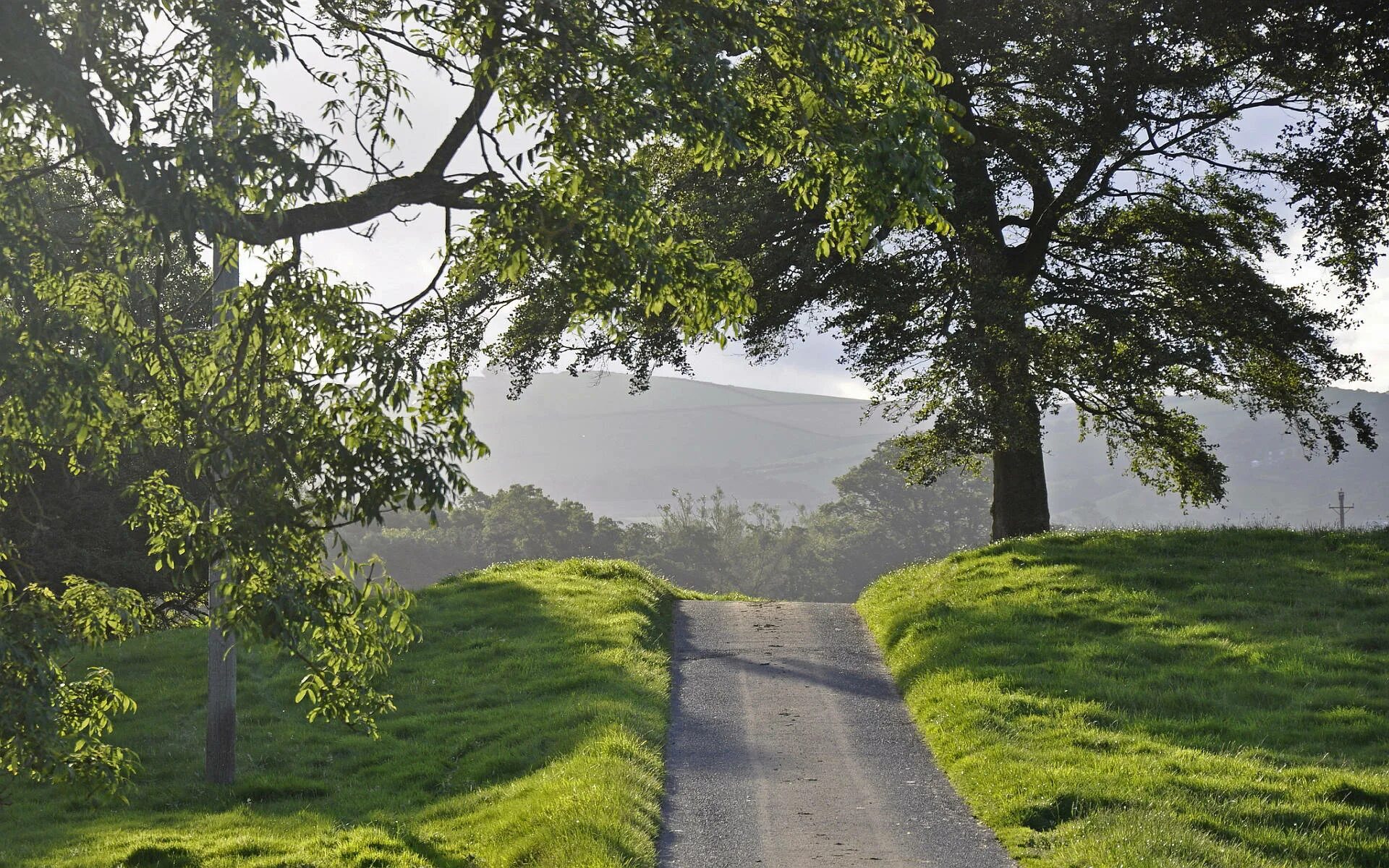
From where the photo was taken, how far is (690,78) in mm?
8203

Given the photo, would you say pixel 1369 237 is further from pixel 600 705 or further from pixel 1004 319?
pixel 600 705

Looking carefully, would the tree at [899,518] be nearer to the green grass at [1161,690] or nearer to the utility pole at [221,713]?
the green grass at [1161,690]

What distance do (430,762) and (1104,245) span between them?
17817 mm

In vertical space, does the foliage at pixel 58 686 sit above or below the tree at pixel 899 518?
below

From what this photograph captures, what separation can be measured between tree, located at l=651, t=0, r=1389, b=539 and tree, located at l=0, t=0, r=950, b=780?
1099cm

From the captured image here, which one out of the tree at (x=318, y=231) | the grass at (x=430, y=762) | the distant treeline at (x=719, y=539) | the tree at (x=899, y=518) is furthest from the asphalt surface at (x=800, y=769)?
the tree at (x=899, y=518)

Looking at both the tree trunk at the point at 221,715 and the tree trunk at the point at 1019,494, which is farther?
the tree trunk at the point at 1019,494

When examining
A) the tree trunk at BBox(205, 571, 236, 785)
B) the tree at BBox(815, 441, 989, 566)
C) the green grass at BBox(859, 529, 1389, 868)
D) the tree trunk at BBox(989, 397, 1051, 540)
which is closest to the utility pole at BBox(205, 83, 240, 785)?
the tree trunk at BBox(205, 571, 236, 785)

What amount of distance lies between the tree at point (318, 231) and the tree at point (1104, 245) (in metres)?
11.0

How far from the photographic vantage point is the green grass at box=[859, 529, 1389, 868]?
33.1 ft

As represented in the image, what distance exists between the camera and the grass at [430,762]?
10867 mm

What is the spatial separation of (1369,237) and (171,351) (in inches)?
883

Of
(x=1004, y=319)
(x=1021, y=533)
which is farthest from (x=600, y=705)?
(x=1021, y=533)

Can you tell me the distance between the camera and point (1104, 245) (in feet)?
80.9
